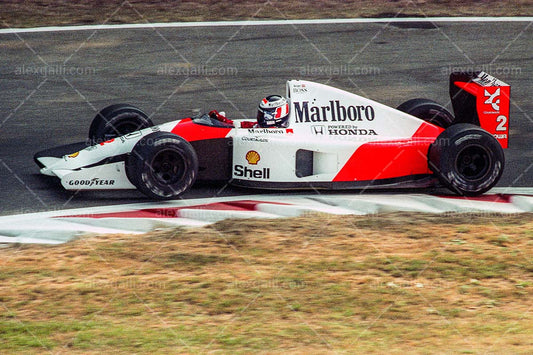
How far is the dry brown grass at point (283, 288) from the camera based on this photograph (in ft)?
19.7

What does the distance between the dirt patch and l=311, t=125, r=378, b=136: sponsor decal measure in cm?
979

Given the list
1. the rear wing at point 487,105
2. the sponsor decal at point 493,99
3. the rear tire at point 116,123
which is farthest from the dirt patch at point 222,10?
the sponsor decal at point 493,99

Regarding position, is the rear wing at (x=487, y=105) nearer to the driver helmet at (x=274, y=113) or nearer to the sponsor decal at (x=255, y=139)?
the driver helmet at (x=274, y=113)

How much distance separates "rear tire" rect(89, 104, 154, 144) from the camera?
396 inches

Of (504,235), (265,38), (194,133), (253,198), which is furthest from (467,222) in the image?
(265,38)

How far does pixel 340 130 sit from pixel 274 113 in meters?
0.69

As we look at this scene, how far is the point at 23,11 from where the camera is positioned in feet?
62.7

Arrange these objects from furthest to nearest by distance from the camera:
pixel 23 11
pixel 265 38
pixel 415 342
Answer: pixel 23 11
pixel 265 38
pixel 415 342

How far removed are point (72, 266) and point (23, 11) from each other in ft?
42.8

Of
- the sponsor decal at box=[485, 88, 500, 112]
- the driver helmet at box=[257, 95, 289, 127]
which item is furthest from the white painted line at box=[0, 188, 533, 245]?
the sponsor decal at box=[485, 88, 500, 112]

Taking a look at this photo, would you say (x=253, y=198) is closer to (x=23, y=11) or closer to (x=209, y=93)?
(x=209, y=93)

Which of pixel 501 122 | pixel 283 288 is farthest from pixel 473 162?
pixel 283 288

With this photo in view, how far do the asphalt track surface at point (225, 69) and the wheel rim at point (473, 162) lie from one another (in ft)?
2.50

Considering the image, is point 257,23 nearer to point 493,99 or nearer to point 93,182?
point 493,99
